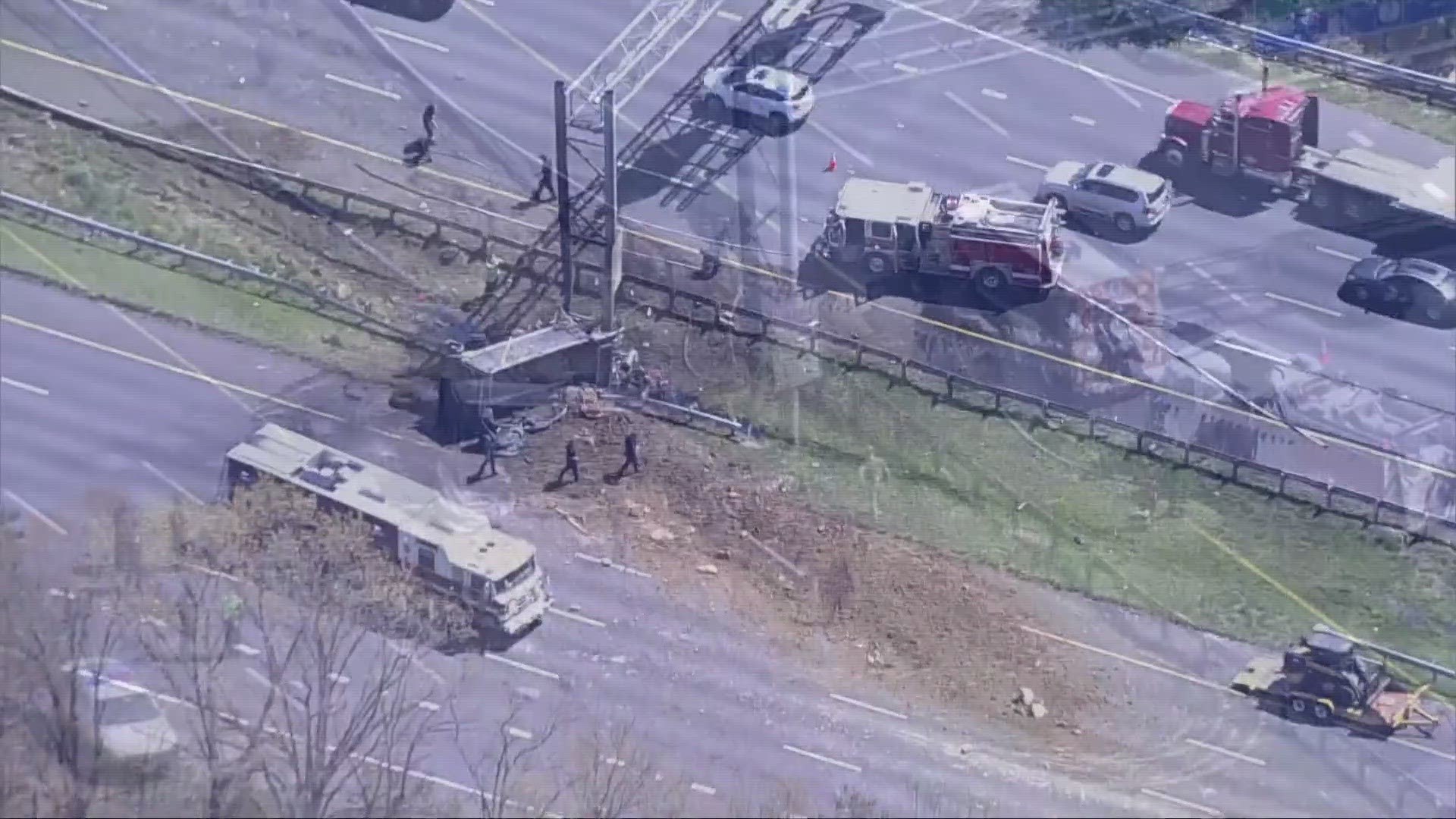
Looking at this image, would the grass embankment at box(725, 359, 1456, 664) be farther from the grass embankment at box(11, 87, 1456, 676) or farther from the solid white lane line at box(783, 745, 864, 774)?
the solid white lane line at box(783, 745, 864, 774)

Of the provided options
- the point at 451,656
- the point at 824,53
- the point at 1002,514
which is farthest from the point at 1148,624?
the point at 824,53

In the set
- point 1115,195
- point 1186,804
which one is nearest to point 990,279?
point 1115,195

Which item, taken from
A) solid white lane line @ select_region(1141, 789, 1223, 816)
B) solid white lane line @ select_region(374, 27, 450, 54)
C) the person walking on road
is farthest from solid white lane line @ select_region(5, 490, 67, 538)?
solid white lane line @ select_region(1141, 789, 1223, 816)

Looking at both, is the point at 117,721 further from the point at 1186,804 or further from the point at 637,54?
the point at 1186,804

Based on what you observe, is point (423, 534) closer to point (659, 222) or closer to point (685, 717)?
point (685, 717)

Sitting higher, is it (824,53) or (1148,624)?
(824,53)

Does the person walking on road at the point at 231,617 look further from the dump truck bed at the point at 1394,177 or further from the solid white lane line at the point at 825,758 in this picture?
the dump truck bed at the point at 1394,177

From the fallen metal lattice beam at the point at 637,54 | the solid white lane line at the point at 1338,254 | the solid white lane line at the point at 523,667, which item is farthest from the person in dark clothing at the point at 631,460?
the solid white lane line at the point at 1338,254

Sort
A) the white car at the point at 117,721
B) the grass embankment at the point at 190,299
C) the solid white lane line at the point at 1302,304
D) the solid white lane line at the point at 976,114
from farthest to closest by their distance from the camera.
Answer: the solid white lane line at the point at 976,114 < the solid white lane line at the point at 1302,304 < the grass embankment at the point at 190,299 < the white car at the point at 117,721
